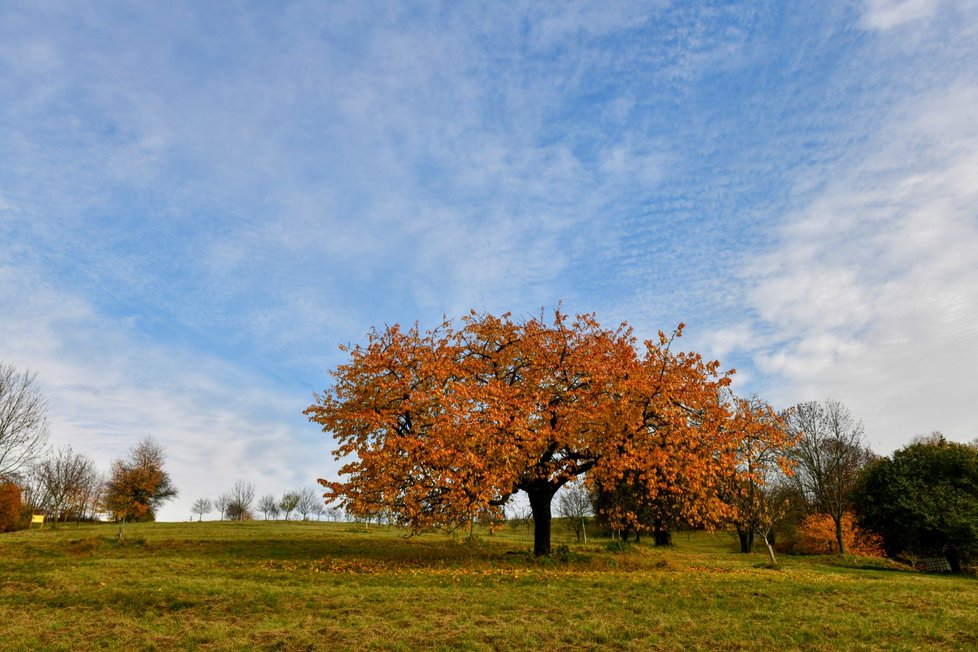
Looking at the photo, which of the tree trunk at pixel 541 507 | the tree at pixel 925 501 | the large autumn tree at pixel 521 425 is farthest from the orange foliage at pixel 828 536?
the tree trunk at pixel 541 507

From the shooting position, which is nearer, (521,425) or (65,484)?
(521,425)

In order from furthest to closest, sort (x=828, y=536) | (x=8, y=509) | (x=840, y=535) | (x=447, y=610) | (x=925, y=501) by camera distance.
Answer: (x=8, y=509), (x=828, y=536), (x=840, y=535), (x=925, y=501), (x=447, y=610)

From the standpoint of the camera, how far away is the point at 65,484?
60.8 metres

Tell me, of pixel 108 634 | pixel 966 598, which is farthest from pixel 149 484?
pixel 966 598

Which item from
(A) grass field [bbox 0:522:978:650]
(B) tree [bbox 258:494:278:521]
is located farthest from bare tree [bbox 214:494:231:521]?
(A) grass field [bbox 0:522:978:650]

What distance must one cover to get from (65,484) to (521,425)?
6648 centimetres

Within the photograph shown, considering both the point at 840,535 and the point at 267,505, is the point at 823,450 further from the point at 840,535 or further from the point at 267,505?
the point at 267,505

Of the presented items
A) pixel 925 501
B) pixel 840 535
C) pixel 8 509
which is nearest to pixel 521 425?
pixel 925 501

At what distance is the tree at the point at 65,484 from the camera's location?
6009cm

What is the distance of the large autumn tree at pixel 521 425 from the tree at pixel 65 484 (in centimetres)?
5408

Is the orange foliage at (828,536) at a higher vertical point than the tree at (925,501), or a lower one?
lower

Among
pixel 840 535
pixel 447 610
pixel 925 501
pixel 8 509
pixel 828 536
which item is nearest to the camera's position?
pixel 447 610

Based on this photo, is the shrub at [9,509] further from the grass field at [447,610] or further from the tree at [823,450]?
the tree at [823,450]

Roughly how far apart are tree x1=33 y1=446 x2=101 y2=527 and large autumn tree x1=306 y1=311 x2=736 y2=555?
5408 centimetres
